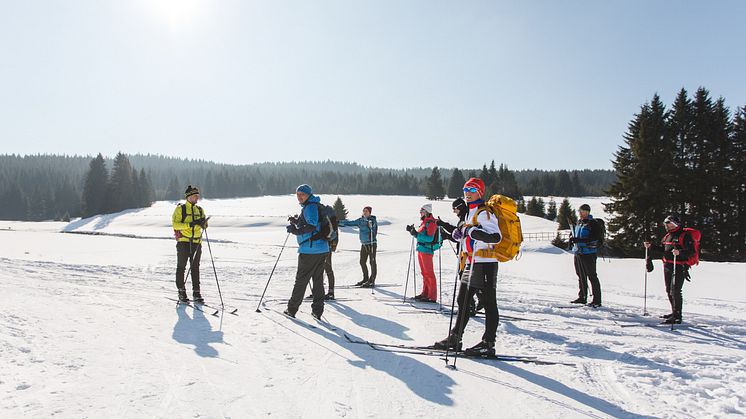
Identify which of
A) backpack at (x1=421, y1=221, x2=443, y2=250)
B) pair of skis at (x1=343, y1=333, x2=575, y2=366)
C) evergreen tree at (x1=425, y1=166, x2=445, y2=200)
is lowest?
pair of skis at (x1=343, y1=333, x2=575, y2=366)

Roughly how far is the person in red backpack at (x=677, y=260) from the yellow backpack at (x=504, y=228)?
420 cm

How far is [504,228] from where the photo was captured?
5.15 m

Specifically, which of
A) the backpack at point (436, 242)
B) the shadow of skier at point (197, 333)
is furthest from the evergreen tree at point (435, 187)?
the shadow of skier at point (197, 333)

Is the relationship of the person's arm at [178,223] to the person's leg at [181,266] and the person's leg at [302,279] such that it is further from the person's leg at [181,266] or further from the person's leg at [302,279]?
the person's leg at [302,279]

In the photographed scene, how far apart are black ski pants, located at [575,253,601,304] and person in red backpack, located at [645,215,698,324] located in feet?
4.37

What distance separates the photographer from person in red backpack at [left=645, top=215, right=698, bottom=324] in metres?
7.48

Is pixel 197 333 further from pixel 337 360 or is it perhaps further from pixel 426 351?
pixel 426 351

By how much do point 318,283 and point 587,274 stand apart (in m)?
5.93

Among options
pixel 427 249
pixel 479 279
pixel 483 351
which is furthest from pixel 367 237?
pixel 483 351

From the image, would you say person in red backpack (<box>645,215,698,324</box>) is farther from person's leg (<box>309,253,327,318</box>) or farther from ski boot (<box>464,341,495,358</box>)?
person's leg (<box>309,253,327,318</box>)

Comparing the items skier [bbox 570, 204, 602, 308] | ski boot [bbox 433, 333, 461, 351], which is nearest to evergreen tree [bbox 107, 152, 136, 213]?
skier [bbox 570, 204, 602, 308]

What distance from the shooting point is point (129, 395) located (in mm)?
3584

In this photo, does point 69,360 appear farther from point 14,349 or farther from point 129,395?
point 129,395

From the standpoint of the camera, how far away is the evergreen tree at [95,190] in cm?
6900
